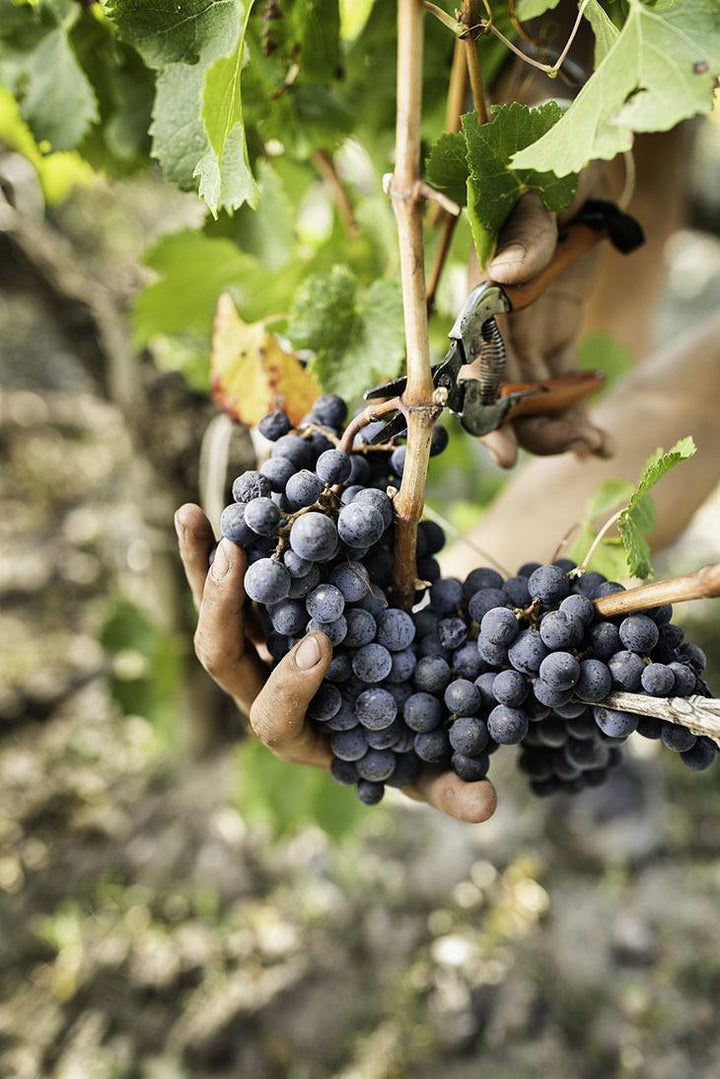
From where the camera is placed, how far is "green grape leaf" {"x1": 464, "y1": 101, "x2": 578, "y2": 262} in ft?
1.58

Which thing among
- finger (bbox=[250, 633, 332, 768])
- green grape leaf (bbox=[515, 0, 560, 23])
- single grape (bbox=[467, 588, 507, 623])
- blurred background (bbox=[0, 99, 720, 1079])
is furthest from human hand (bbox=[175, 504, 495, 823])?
blurred background (bbox=[0, 99, 720, 1079])

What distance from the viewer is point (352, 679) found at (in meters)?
0.52

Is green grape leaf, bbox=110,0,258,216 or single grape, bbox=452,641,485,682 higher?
green grape leaf, bbox=110,0,258,216

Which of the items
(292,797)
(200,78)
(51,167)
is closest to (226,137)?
(200,78)

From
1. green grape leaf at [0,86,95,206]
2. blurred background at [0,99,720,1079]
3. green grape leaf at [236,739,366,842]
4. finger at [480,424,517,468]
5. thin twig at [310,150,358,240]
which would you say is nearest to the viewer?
finger at [480,424,517,468]

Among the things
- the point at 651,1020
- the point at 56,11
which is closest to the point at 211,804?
the point at 651,1020

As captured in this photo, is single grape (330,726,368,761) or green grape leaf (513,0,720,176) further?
single grape (330,726,368,761)

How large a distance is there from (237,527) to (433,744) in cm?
19

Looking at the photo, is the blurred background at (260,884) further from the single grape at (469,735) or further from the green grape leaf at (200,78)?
the single grape at (469,735)

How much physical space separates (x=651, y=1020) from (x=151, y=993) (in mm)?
934

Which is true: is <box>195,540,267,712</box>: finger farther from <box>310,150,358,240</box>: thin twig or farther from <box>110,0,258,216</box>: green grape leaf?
<box>310,150,358,240</box>: thin twig

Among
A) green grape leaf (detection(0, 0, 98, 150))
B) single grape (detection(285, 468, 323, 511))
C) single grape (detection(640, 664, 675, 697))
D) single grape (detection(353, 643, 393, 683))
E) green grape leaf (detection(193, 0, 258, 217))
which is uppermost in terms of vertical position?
green grape leaf (detection(0, 0, 98, 150))

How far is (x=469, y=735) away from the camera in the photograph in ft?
1.65

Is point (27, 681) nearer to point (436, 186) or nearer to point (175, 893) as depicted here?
point (175, 893)
